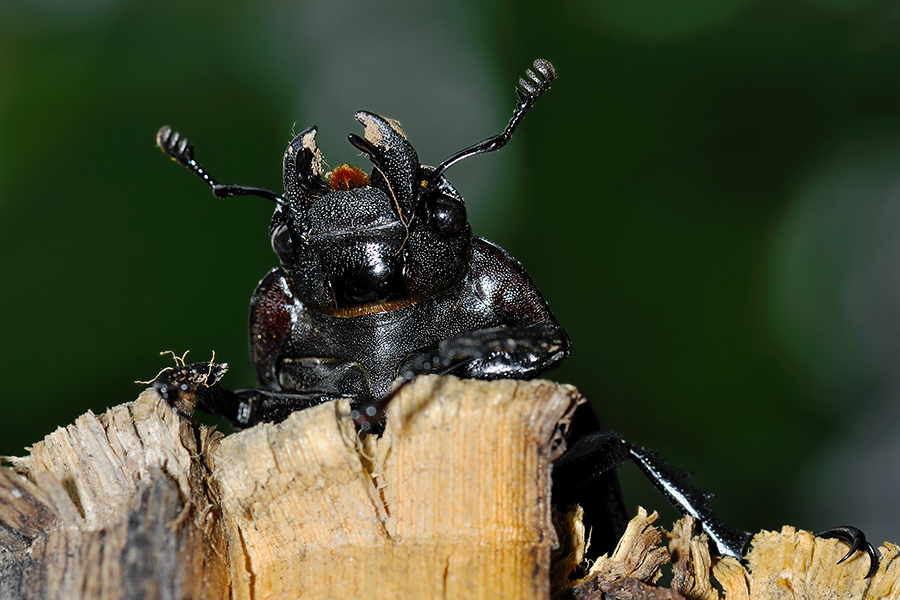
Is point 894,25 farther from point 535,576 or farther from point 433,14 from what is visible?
point 535,576

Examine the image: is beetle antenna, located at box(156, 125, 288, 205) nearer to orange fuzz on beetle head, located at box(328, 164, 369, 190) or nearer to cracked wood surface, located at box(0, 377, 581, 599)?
orange fuzz on beetle head, located at box(328, 164, 369, 190)

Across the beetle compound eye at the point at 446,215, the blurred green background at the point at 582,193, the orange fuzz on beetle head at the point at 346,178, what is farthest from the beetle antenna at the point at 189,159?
the blurred green background at the point at 582,193

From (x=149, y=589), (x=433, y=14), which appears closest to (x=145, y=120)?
(x=433, y=14)

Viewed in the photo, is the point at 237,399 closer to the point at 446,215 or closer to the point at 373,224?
the point at 373,224

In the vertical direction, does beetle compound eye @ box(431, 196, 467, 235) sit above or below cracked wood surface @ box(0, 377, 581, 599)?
above

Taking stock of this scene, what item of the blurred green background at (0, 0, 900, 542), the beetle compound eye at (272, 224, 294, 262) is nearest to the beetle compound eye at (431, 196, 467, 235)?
the beetle compound eye at (272, 224, 294, 262)

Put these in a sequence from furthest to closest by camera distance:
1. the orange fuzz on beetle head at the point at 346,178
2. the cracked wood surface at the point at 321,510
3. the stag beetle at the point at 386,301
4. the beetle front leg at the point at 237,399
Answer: the orange fuzz on beetle head at the point at 346,178, the stag beetle at the point at 386,301, the beetle front leg at the point at 237,399, the cracked wood surface at the point at 321,510

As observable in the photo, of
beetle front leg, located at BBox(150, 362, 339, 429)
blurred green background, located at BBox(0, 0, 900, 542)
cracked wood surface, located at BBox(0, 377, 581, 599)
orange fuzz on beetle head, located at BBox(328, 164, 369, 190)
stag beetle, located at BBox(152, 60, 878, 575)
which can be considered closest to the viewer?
cracked wood surface, located at BBox(0, 377, 581, 599)

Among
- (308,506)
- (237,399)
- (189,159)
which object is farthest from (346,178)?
(308,506)

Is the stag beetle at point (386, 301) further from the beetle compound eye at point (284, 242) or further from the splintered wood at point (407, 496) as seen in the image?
the splintered wood at point (407, 496)
